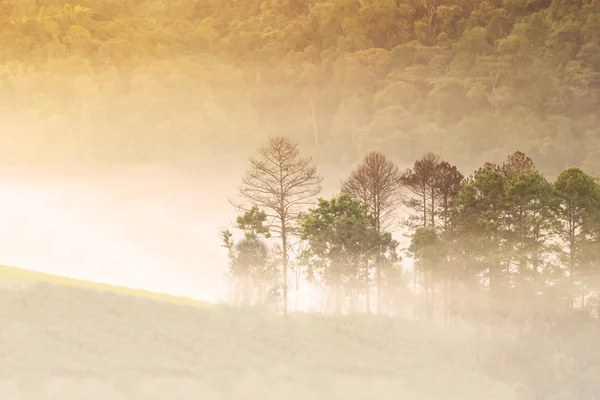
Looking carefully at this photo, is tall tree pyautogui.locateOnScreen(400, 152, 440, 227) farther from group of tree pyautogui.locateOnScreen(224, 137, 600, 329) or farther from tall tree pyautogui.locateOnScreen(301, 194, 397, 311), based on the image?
tall tree pyautogui.locateOnScreen(301, 194, 397, 311)

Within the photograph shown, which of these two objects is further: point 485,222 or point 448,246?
point 448,246

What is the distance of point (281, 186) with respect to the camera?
68125 mm

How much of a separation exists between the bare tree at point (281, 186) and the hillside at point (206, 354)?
7987 mm

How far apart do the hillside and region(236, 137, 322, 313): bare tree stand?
7.99 meters

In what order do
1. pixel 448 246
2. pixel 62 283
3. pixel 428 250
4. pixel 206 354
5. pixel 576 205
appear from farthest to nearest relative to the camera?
pixel 448 246
pixel 428 250
pixel 576 205
pixel 62 283
pixel 206 354

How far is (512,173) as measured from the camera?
7650 cm

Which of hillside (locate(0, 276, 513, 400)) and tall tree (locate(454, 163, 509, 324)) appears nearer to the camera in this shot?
hillside (locate(0, 276, 513, 400))

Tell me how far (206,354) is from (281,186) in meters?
19.1

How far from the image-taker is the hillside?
151 ft

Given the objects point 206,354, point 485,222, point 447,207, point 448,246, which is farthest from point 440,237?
point 206,354

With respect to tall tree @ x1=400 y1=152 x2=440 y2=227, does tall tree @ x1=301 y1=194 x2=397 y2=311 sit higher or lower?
lower

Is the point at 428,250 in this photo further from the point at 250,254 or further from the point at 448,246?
the point at 250,254

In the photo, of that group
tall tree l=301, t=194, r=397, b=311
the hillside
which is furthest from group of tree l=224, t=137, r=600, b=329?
the hillside

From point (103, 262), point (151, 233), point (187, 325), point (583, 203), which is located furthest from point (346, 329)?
point (151, 233)
